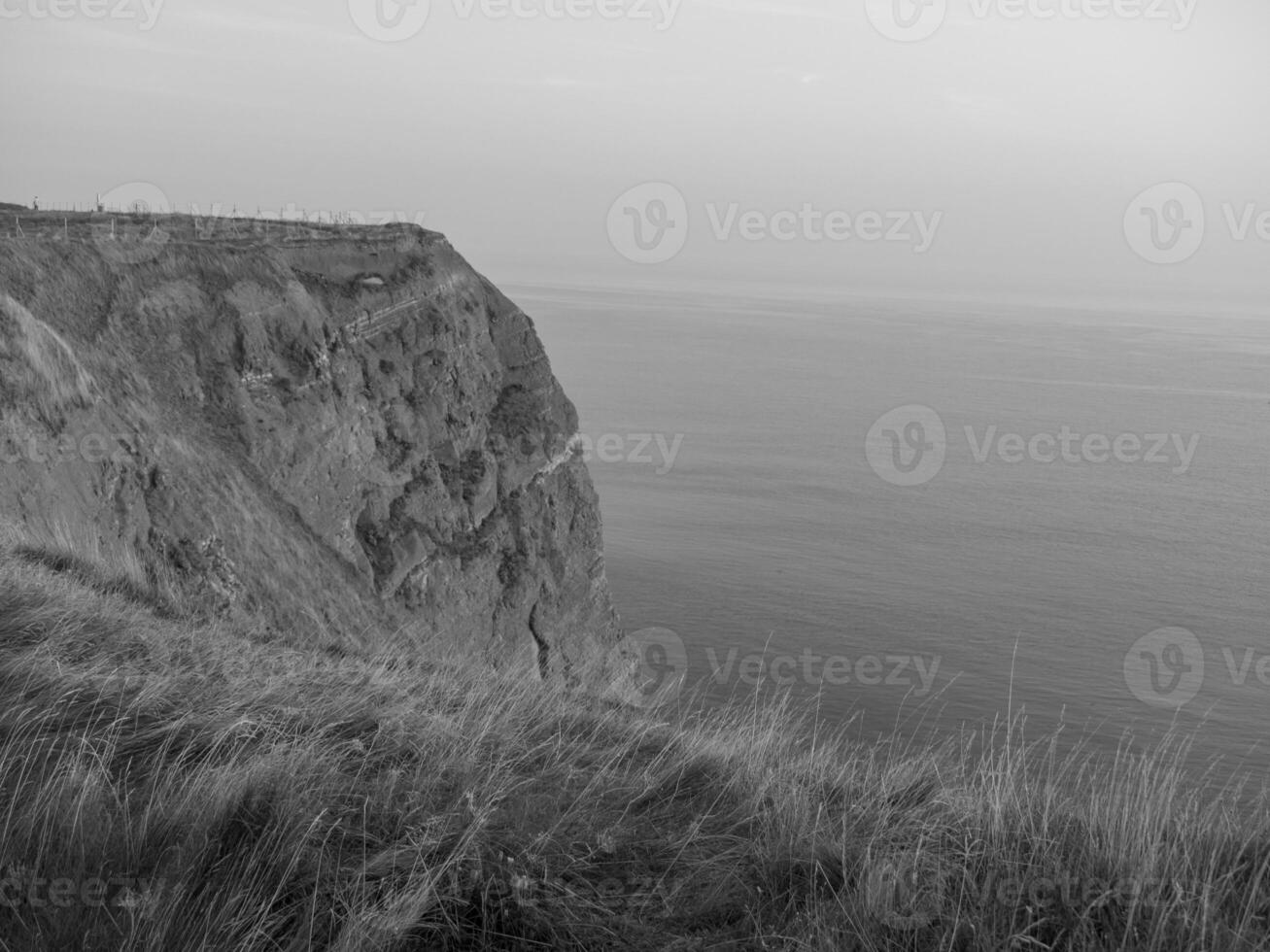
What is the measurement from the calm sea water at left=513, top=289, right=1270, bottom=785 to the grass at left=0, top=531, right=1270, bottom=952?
2494mm

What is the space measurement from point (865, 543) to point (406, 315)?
29.7m

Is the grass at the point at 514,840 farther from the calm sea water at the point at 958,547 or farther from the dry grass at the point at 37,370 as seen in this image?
the dry grass at the point at 37,370

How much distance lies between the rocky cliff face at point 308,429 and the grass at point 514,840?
317 inches

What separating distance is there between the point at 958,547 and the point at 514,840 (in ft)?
182

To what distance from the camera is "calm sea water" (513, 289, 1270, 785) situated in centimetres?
3762

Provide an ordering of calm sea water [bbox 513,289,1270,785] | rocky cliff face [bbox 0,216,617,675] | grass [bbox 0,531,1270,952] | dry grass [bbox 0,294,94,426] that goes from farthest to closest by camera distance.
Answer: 1. calm sea water [bbox 513,289,1270,785]
2. rocky cliff face [bbox 0,216,617,675]
3. dry grass [bbox 0,294,94,426]
4. grass [bbox 0,531,1270,952]

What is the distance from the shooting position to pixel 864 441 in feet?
271

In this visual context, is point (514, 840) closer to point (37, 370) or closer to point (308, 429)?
point (37, 370)

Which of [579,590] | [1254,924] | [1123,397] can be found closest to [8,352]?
[1254,924]

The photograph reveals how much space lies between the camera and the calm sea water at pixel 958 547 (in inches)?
1481

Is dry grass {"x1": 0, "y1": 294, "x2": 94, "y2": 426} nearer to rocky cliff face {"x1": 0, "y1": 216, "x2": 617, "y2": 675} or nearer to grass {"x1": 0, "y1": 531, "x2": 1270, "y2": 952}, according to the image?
rocky cliff face {"x1": 0, "y1": 216, "x2": 617, "y2": 675}

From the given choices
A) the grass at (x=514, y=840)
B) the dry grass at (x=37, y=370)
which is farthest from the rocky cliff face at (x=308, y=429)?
the grass at (x=514, y=840)

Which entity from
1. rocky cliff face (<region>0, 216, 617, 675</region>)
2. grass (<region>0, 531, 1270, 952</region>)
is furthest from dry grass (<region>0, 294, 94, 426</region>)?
grass (<region>0, 531, 1270, 952</region>)

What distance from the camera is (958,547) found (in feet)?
186
